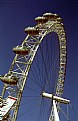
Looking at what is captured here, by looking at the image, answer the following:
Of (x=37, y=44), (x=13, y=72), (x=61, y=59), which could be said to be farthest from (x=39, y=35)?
(x=61, y=59)

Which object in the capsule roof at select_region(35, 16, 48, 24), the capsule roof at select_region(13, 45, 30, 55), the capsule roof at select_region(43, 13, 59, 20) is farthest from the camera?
the capsule roof at select_region(43, 13, 59, 20)

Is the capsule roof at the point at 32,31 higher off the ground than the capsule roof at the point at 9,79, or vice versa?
the capsule roof at the point at 32,31

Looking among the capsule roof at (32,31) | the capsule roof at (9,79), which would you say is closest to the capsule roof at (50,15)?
the capsule roof at (32,31)

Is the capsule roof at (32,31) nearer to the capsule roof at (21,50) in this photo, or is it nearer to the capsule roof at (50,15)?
the capsule roof at (21,50)

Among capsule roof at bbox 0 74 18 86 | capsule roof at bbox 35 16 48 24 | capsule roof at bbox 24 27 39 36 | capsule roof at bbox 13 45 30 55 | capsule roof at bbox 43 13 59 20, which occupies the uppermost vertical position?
capsule roof at bbox 43 13 59 20

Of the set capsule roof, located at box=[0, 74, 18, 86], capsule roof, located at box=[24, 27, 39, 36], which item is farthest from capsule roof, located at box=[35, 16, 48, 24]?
capsule roof, located at box=[0, 74, 18, 86]

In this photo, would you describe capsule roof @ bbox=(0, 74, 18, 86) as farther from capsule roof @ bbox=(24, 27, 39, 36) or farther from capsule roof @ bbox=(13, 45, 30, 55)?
capsule roof @ bbox=(24, 27, 39, 36)

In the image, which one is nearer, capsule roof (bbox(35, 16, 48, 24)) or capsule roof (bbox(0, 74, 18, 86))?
capsule roof (bbox(0, 74, 18, 86))

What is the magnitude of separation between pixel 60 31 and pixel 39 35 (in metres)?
4.14

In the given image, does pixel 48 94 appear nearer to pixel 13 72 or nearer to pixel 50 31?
pixel 13 72

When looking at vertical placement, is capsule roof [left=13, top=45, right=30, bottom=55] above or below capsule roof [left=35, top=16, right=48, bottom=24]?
below

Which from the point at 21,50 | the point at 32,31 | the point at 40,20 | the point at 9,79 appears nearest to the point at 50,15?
the point at 40,20

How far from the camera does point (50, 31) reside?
977 inches

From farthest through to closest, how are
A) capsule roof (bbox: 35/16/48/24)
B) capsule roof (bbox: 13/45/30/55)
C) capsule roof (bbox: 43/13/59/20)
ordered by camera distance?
capsule roof (bbox: 43/13/59/20) < capsule roof (bbox: 35/16/48/24) < capsule roof (bbox: 13/45/30/55)
